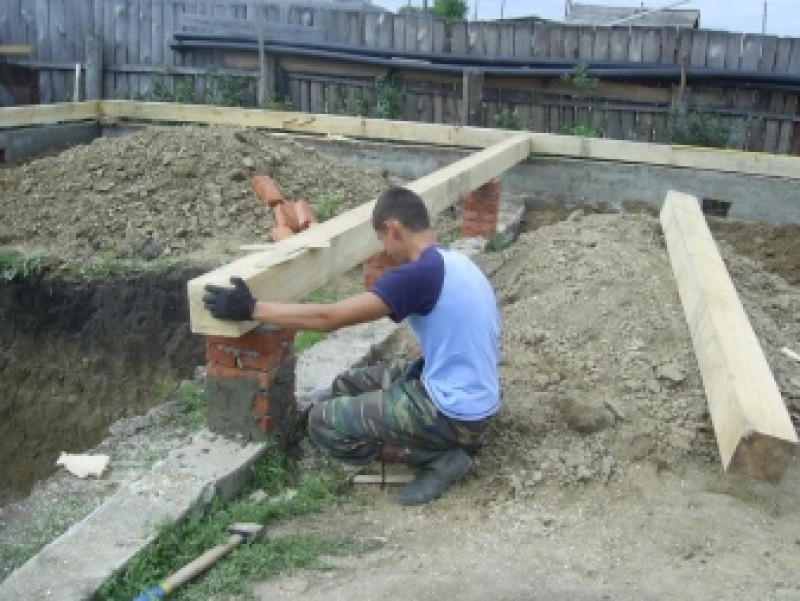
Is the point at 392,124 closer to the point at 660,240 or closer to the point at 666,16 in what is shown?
the point at 660,240

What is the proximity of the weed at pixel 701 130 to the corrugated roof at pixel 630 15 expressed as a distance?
3650 millimetres

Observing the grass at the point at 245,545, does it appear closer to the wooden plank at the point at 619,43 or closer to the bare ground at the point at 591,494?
the bare ground at the point at 591,494

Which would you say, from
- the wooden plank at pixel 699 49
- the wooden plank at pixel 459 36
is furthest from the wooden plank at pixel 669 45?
the wooden plank at pixel 459 36

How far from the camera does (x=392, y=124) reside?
1062 cm

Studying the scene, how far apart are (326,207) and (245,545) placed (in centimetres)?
505

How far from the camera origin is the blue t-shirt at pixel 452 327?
12.8 ft

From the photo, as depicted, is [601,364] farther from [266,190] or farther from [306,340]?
[266,190]

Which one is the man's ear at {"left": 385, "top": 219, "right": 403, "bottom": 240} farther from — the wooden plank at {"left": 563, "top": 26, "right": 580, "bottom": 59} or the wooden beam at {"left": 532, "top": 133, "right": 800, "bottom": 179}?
the wooden plank at {"left": 563, "top": 26, "right": 580, "bottom": 59}

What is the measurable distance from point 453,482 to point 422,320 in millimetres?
747

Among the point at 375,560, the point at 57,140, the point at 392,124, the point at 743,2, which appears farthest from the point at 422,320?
the point at 743,2

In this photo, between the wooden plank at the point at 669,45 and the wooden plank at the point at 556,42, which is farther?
the wooden plank at the point at 556,42

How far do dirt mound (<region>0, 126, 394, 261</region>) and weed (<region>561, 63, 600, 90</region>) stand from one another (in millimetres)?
4640

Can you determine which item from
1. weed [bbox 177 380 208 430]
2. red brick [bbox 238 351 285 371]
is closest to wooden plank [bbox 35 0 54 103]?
weed [bbox 177 380 208 430]

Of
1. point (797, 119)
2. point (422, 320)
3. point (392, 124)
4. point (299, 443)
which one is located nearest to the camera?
point (422, 320)
